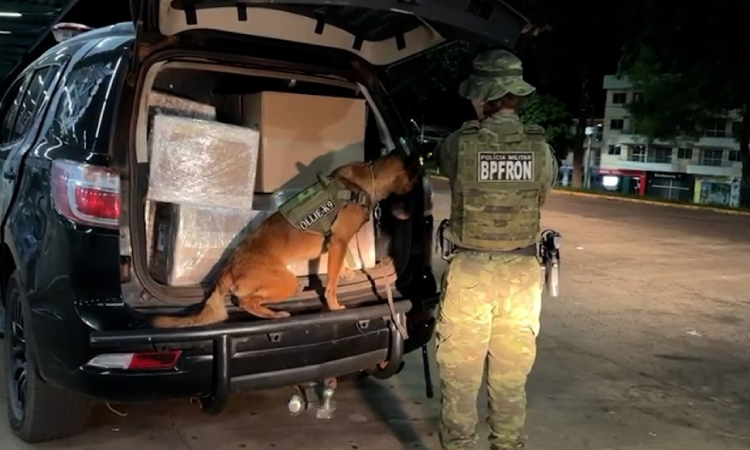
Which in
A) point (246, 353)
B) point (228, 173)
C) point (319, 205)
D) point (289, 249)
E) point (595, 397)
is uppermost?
point (228, 173)

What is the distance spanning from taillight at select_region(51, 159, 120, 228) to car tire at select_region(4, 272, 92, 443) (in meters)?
0.57

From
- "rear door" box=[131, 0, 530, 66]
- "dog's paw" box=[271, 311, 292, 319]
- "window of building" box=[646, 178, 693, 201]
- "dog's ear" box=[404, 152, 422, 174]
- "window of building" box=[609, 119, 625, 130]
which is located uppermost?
"rear door" box=[131, 0, 530, 66]

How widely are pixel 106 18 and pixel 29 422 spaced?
7.80 metres

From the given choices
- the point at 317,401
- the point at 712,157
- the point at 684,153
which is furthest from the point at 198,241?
the point at 684,153

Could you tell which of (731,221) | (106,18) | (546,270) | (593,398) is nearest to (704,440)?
(593,398)

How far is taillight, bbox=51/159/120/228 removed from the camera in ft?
10.2

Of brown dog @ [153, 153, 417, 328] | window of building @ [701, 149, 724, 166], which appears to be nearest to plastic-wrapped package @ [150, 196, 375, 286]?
brown dog @ [153, 153, 417, 328]

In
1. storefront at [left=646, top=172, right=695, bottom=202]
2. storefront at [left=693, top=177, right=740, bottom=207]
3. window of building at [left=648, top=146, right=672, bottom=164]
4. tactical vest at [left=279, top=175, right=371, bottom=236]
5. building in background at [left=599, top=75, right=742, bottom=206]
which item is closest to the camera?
tactical vest at [left=279, top=175, right=371, bottom=236]

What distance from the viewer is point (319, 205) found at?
11.7ft

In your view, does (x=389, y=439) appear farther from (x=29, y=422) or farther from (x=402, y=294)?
(x=29, y=422)

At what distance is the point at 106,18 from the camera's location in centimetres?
1025

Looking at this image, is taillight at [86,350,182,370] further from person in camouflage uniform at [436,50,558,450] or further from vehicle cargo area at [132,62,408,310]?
person in camouflage uniform at [436,50,558,450]

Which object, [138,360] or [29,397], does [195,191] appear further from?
[29,397]

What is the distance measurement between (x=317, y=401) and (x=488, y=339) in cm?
116
